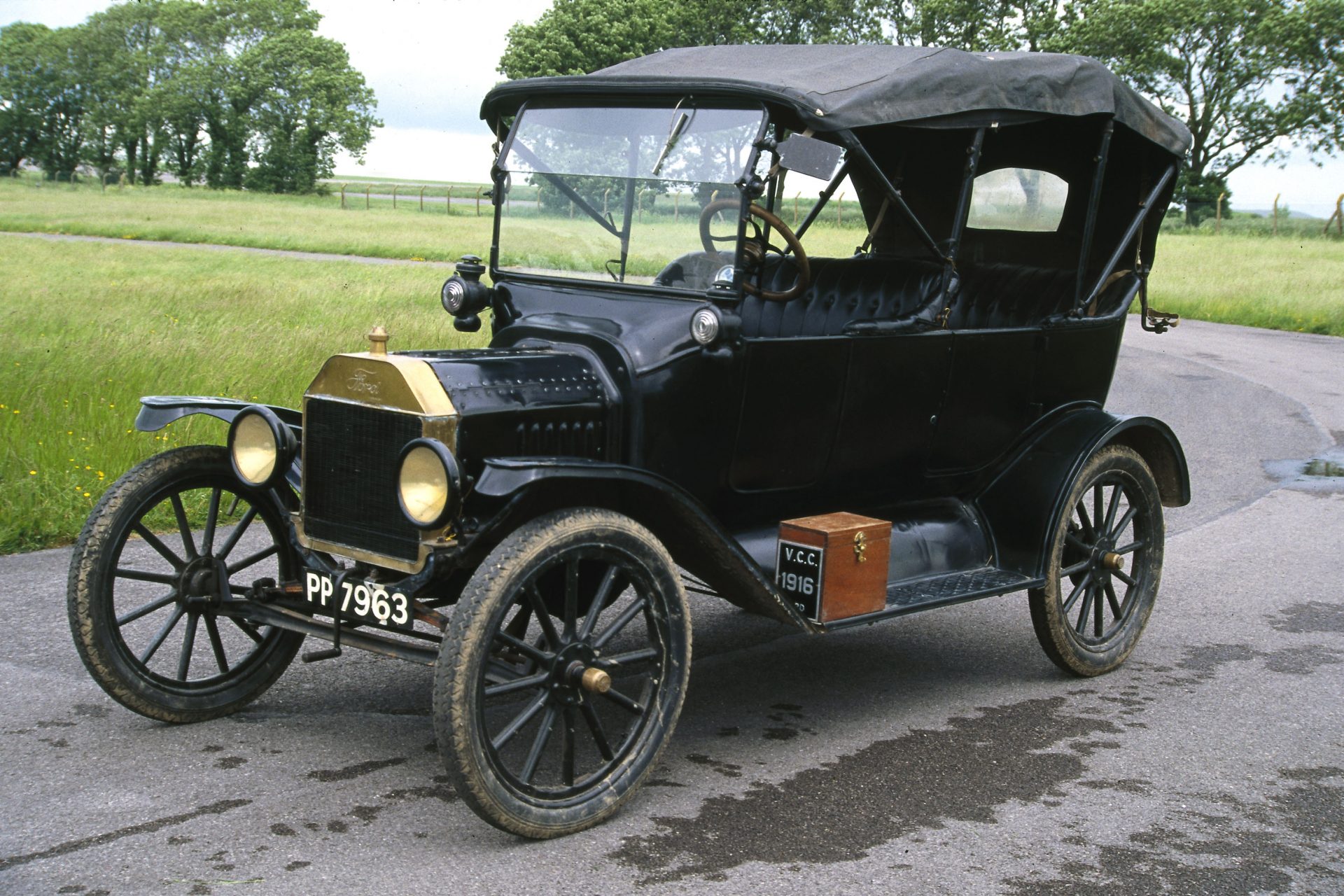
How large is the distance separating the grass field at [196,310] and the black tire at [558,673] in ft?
4.55

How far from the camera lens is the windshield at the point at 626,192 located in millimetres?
4387

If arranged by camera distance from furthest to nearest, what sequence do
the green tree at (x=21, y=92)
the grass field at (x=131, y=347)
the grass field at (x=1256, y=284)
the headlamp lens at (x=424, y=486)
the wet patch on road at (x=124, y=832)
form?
the green tree at (x=21, y=92) → the grass field at (x=1256, y=284) → the grass field at (x=131, y=347) → the headlamp lens at (x=424, y=486) → the wet patch on road at (x=124, y=832)

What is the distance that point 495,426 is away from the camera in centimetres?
387

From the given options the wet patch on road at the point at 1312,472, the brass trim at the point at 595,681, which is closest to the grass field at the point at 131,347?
the brass trim at the point at 595,681

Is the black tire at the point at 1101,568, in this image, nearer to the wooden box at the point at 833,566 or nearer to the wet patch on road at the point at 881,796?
the wet patch on road at the point at 881,796

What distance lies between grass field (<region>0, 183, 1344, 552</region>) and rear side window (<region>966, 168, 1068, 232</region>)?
0.66 meters

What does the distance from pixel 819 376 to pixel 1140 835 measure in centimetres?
181

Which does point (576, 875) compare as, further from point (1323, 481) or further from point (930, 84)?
point (1323, 481)

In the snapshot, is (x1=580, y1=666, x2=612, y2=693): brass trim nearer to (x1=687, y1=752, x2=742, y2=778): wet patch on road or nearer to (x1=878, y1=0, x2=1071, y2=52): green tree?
(x1=687, y1=752, x2=742, y2=778): wet patch on road

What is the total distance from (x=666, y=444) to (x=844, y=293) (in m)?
1.69

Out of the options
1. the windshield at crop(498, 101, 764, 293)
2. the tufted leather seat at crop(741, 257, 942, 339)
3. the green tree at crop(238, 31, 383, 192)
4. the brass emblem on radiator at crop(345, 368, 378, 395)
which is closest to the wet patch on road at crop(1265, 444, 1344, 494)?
the tufted leather seat at crop(741, 257, 942, 339)

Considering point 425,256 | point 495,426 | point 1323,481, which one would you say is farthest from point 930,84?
A: point 425,256

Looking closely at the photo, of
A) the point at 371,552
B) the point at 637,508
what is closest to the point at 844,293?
the point at 637,508

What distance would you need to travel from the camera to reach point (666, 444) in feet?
14.1
